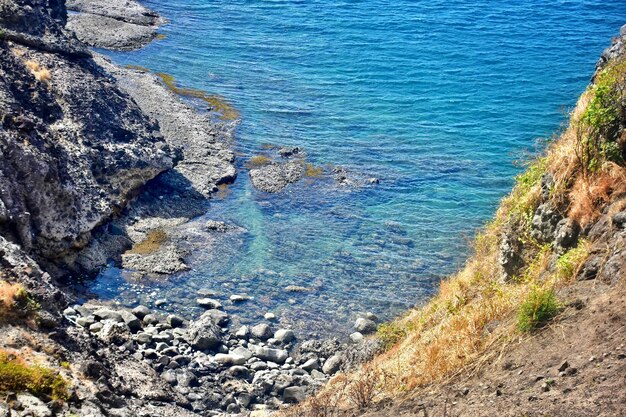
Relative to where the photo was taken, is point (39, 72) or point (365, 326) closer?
point (365, 326)

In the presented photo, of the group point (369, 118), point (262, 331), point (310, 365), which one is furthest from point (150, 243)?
point (369, 118)

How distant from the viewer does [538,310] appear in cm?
1579

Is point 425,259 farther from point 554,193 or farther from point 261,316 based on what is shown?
point 554,193

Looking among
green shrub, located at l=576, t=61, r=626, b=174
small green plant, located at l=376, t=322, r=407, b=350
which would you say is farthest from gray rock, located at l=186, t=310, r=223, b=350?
green shrub, located at l=576, t=61, r=626, b=174

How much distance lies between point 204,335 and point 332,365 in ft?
15.8

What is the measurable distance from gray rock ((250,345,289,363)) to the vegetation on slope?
3768 millimetres

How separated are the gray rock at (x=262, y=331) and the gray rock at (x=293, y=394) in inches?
164

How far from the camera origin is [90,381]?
60.4ft

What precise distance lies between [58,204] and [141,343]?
8372mm

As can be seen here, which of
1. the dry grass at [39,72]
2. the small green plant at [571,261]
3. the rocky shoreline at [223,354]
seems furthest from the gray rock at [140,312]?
the small green plant at [571,261]

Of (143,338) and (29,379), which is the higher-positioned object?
(29,379)

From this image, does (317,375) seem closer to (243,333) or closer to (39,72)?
(243,333)

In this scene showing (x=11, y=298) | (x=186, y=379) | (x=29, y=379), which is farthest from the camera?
(x=186, y=379)

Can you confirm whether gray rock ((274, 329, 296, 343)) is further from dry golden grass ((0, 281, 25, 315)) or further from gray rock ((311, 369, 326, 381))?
dry golden grass ((0, 281, 25, 315))
